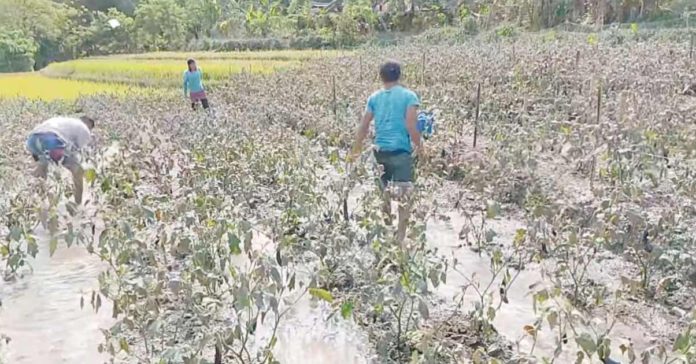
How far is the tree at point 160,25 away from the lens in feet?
126

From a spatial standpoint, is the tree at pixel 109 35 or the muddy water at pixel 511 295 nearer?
the muddy water at pixel 511 295

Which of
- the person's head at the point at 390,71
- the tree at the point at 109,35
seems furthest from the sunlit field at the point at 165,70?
the tree at the point at 109,35

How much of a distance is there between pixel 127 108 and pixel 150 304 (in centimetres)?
927

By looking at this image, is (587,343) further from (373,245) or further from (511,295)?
(511,295)

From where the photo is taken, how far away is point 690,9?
2695 cm

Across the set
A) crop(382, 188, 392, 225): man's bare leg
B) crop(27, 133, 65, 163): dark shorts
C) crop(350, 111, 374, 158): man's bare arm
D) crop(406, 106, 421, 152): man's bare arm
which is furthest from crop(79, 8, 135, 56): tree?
crop(382, 188, 392, 225): man's bare leg

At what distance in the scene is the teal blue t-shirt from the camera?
183 inches

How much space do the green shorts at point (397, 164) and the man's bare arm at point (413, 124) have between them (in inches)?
6.8

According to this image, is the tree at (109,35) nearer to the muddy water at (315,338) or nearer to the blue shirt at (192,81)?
the blue shirt at (192,81)

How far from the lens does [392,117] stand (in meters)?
4.68

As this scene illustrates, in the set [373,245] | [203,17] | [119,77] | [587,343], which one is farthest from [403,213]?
[203,17]

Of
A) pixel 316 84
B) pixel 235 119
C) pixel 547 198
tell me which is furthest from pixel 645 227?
Answer: pixel 316 84

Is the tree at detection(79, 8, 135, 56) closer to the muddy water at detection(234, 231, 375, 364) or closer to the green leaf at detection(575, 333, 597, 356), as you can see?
the muddy water at detection(234, 231, 375, 364)

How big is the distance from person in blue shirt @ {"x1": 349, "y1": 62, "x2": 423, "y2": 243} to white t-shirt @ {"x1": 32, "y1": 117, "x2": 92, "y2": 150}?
2.73 m
